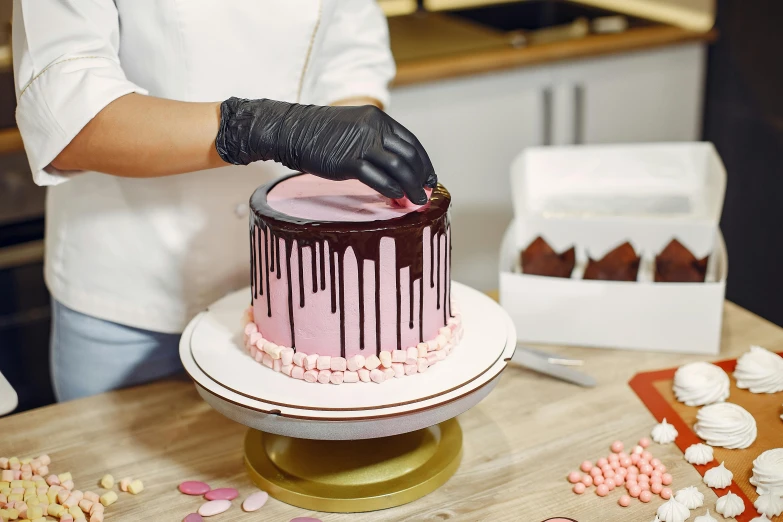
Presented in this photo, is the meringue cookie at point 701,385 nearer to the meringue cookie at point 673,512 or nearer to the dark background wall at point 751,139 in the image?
the meringue cookie at point 673,512

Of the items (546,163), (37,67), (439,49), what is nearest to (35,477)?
(37,67)

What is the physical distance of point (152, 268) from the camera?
1.33m

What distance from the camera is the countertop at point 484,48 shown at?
230 centimetres

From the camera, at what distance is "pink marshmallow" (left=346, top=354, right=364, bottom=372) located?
977 millimetres

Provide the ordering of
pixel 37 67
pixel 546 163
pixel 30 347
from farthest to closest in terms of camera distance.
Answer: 1. pixel 30 347
2. pixel 546 163
3. pixel 37 67

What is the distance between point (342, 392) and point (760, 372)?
0.62 metres

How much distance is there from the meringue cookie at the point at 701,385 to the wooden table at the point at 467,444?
0.07 meters

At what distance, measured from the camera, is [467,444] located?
1.14 metres

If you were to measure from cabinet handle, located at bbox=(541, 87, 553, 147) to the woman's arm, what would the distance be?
63.5 inches

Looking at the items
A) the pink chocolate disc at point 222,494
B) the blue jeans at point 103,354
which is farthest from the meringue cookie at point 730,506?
the blue jeans at point 103,354

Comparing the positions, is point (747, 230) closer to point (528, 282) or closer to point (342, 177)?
point (528, 282)

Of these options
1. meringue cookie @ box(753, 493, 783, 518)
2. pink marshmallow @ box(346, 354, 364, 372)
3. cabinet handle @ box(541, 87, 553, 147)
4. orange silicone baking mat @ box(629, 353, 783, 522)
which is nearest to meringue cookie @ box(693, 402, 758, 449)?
orange silicone baking mat @ box(629, 353, 783, 522)

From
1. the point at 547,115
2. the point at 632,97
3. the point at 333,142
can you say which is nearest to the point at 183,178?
the point at 333,142

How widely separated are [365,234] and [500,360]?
0.23m
